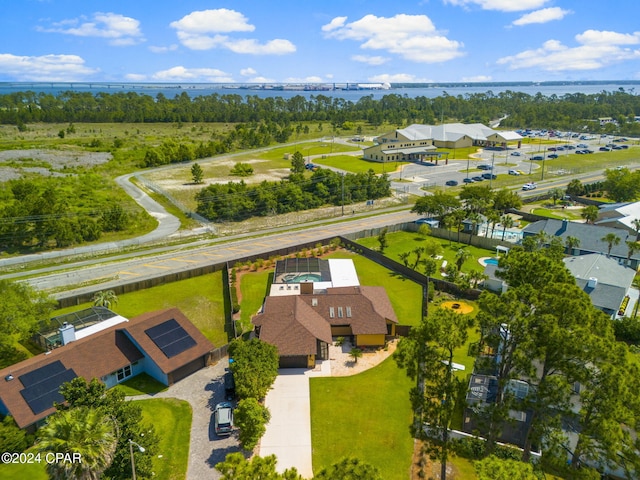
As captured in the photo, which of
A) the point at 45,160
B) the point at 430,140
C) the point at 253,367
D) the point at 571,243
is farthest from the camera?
the point at 430,140

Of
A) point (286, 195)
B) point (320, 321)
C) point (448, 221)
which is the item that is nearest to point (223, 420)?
point (320, 321)

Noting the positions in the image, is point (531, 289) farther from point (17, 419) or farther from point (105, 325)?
point (105, 325)

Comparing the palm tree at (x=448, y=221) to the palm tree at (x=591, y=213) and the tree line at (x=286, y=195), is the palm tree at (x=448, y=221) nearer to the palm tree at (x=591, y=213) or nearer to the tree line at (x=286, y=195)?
the palm tree at (x=591, y=213)

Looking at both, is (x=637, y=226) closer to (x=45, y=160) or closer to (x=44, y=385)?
(x=44, y=385)

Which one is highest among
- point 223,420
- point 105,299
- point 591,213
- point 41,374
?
point 591,213

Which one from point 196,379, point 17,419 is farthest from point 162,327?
point 17,419

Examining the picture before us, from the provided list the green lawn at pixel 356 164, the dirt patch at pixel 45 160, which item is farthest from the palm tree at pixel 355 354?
the dirt patch at pixel 45 160
